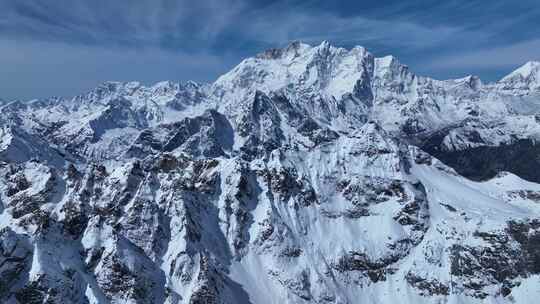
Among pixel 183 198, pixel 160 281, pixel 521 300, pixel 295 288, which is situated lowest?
pixel 521 300

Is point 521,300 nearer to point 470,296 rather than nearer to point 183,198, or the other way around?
point 470,296

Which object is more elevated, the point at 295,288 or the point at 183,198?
the point at 183,198

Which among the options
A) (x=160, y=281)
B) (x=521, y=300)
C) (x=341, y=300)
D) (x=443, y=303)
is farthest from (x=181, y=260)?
(x=521, y=300)

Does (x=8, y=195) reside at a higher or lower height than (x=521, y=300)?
higher

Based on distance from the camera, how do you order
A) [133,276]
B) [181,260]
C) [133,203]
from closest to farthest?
[133,276]
[181,260]
[133,203]

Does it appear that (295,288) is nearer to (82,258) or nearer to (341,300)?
(341,300)

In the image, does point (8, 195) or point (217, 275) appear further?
point (8, 195)

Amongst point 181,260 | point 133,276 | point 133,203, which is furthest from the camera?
point 133,203

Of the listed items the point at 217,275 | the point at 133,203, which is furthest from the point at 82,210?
the point at 217,275

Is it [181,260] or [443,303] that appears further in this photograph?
[443,303]
